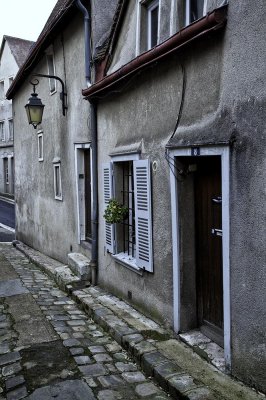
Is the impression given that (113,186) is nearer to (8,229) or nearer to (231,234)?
(231,234)

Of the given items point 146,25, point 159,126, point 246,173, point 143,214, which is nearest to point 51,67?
point 146,25

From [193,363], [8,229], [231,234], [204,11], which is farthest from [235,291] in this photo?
[8,229]

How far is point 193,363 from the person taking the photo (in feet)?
14.5

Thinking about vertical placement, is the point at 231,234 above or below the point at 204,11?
below

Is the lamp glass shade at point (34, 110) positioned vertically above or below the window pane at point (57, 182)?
above

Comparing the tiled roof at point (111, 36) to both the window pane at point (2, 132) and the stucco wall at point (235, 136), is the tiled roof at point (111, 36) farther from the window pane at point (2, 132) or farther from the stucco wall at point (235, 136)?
the window pane at point (2, 132)

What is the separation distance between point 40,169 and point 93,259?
5.55m

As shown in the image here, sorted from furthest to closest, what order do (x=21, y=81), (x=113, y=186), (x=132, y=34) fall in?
1. (x=21, y=81)
2. (x=113, y=186)
3. (x=132, y=34)

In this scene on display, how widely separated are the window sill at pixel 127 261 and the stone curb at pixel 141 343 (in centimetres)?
61

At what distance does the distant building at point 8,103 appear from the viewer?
2891cm

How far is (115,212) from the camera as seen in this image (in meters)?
6.57

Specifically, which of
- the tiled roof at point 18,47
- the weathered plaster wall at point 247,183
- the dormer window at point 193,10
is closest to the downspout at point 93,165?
the dormer window at point 193,10

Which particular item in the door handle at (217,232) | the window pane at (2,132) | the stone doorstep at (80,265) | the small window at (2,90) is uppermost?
the small window at (2,90)

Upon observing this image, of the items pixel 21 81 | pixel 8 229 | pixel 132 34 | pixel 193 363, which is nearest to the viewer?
pixel 193 363
